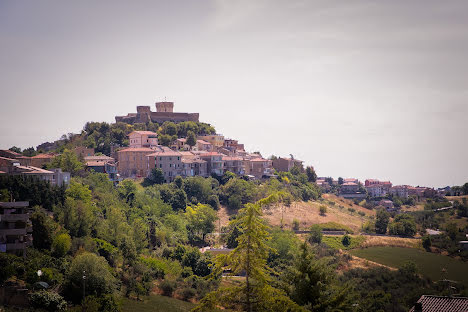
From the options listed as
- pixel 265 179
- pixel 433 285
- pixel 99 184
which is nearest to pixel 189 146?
pixel 265 179

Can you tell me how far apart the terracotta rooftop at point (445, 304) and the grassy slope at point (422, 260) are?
1897 centimetres

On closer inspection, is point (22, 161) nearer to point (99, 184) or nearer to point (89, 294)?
point (99, 184)

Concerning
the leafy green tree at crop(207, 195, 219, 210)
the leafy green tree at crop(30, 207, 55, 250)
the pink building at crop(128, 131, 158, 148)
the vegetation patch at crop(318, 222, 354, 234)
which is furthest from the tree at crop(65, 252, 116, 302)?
the pink building at crop(128, 131, 158, 148)

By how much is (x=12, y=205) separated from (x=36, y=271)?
18.7ft

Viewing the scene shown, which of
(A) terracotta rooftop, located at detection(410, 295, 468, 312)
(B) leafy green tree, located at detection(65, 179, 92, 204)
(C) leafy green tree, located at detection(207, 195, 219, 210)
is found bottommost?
(A) terracotta rooftop, located at detection(410, 295, 468, 312)

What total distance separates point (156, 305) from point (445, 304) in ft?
56.8

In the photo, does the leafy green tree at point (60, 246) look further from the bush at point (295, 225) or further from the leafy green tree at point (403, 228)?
the leafy green tree at point (403, 228)

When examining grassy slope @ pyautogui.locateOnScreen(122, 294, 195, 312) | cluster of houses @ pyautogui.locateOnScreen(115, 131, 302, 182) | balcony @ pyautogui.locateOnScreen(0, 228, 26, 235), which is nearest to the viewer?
balcony @ pyautogui.locateOnScreen(0, 228, 26, 235)

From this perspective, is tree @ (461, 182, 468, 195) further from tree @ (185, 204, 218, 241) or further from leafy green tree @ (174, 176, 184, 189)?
tree @ (185, 204, 218, 241)

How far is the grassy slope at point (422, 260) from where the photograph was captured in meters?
41.5

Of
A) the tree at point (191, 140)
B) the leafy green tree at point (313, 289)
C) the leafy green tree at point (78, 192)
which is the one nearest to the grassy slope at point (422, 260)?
the leafy green tree at point (313, 289)

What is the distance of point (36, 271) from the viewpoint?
25.1 m

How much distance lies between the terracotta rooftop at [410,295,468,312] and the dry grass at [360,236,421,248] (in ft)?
93.5

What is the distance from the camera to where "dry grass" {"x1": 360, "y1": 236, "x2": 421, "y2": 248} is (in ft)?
171
